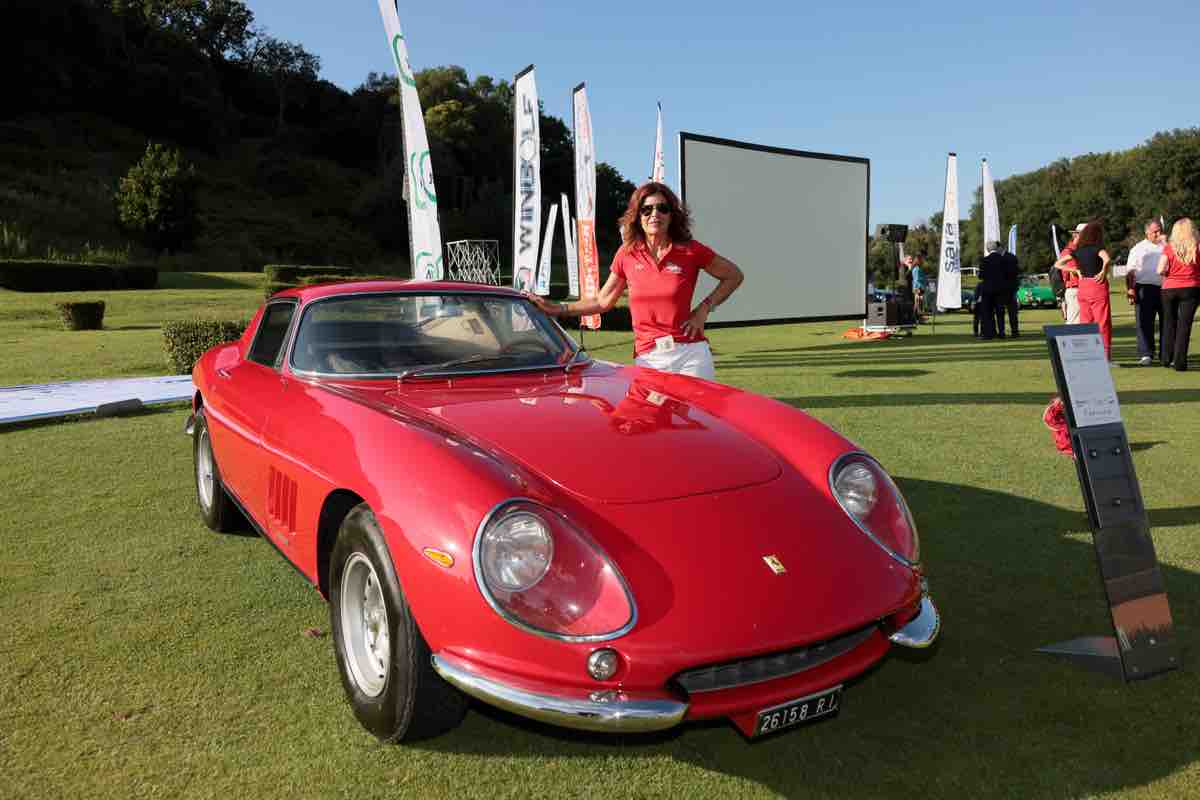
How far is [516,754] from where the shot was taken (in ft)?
8.34

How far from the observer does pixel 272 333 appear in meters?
4.29

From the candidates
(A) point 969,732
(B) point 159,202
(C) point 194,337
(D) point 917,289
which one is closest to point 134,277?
(B) point 159,202

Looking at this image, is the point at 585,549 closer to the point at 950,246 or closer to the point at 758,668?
the point at 758,668

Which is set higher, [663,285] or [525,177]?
[525,177]

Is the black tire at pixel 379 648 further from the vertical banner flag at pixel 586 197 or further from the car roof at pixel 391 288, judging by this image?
Answer: the vertical banner flag at pixel 586 197

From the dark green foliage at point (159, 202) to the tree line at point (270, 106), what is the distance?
12268mm

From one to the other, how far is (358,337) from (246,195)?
70.2 metres

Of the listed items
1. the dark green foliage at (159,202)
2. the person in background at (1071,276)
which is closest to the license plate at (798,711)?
the person in background at (1071,276)

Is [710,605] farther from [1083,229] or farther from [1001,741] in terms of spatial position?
[1083,229]

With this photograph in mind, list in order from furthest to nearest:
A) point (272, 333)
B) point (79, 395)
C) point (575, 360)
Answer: point (79, 395) < point (272, 333) < point (575, 360)

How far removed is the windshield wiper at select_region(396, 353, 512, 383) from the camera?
3.58 metres

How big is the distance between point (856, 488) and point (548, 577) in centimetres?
118

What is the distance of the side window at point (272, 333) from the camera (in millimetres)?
4094

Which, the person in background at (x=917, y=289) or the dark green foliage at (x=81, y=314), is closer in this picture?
the dark green foliage at (x=81, y=314)
